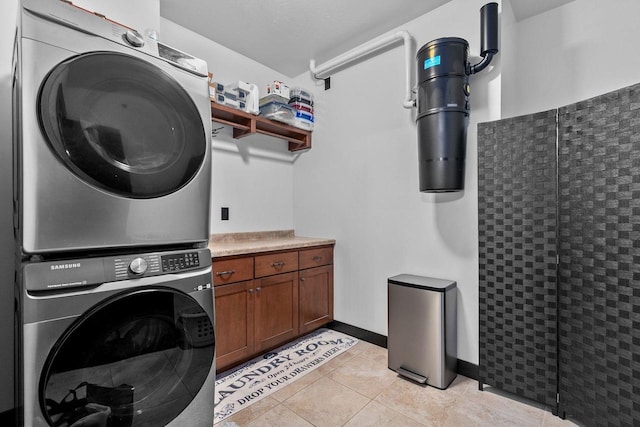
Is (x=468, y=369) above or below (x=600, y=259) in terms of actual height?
below

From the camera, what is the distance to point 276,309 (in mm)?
2344

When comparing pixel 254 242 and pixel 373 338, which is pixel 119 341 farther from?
pixel 373 338

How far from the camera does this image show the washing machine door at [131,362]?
936 millimetres

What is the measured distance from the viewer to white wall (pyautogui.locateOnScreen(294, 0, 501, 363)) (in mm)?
2051

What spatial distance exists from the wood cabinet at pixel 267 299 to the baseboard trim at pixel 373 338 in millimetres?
118

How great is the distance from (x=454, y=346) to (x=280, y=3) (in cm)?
268

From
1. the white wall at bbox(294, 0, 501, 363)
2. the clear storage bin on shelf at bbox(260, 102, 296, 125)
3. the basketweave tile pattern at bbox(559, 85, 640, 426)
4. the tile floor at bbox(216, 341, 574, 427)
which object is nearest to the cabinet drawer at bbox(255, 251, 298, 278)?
the white wall at bbox(294, 0, 501, 363)

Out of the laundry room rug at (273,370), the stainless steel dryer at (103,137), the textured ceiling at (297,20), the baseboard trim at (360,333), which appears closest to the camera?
the stainless steel dryer at (103,137)

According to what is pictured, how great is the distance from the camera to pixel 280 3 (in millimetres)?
2129

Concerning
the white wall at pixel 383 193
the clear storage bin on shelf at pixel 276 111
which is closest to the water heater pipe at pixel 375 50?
the white wall at pixel 383 193

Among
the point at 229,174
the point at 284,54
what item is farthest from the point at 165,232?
the point at 284,54

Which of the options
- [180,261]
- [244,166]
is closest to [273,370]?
[180,261]

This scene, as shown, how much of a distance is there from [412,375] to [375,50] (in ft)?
8.13

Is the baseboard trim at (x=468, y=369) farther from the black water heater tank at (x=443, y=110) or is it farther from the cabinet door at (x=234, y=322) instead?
the cabinet door at (x=234, y=322)
